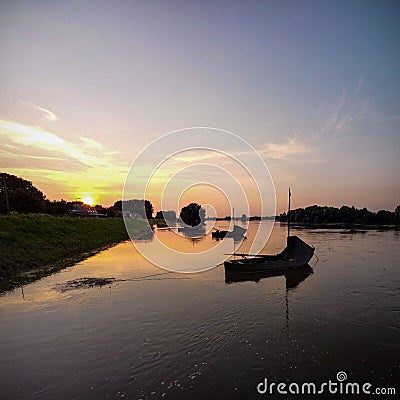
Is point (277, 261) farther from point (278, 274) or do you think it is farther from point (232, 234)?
point (232, 234)

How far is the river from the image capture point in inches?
369

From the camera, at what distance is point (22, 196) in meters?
61.3

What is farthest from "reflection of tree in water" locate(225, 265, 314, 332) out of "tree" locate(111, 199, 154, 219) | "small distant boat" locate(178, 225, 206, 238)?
"tree" locate(111, 199, 154, 219)

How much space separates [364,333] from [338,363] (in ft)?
11.7
